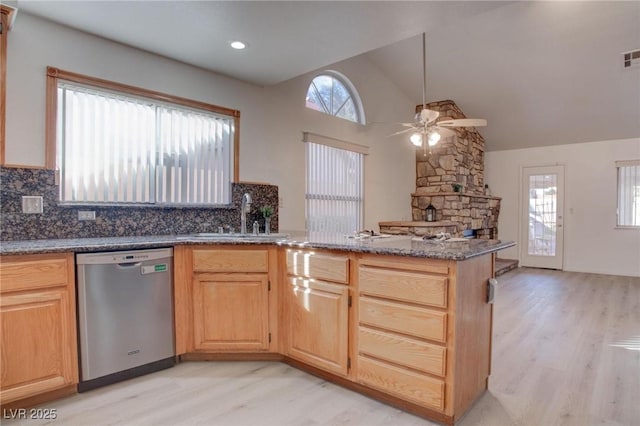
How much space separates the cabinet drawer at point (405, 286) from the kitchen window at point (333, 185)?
216cm

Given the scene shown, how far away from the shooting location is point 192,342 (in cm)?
264

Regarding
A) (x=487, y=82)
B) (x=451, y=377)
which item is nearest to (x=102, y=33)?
(x=451, y=377)

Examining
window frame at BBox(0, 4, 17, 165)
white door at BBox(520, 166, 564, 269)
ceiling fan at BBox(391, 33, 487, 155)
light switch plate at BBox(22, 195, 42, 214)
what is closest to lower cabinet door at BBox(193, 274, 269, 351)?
light switch plate at BBox(22, 195, 42, 214)

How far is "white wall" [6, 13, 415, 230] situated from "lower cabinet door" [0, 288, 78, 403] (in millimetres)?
1019

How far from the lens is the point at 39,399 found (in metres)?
2.09

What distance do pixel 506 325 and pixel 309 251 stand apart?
2.40 metres

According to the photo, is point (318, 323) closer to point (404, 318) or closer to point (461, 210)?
point (404, 318)

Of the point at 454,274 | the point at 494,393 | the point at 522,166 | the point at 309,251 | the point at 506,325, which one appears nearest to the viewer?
the point at 454,274

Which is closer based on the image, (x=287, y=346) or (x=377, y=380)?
(x=377, y=380)

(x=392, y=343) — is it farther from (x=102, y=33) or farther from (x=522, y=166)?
(x=522, y=166)

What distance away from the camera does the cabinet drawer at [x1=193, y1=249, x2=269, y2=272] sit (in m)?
2.63

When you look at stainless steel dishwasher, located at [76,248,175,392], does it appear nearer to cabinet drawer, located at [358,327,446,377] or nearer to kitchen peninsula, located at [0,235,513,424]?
kitchen peninsula, located at [0,235,513,424]

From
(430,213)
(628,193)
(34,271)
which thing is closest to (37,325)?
(34,271)

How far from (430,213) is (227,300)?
4.32 metres
